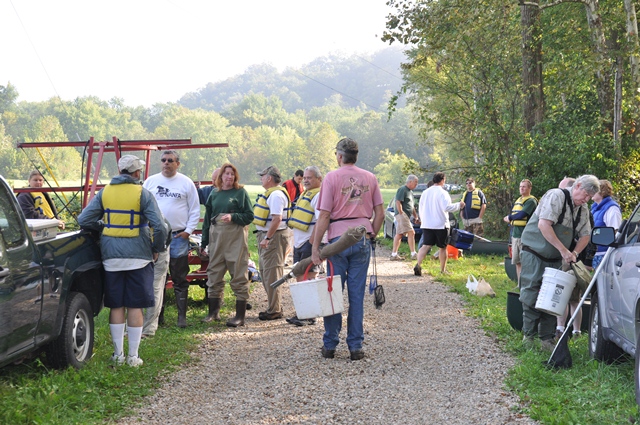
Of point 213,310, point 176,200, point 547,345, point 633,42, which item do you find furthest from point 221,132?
point 547,345

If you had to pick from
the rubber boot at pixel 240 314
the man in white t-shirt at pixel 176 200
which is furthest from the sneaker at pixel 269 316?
the man in white t-shirt at pixel 176 200

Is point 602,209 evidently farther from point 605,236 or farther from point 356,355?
point 356,355

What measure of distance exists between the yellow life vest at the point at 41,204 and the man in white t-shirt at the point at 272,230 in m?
3.07

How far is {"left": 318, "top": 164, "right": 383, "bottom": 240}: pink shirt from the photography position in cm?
692

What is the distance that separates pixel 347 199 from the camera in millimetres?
6957

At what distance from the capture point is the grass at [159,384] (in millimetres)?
5129

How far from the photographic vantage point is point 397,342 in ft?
26.3

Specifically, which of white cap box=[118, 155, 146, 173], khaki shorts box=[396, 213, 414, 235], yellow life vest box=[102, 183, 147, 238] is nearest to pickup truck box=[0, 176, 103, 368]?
yellow life vest box=[102, 183, 147, 238]

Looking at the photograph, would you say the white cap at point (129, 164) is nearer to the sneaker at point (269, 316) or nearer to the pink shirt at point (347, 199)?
the pink shirt at point (347, 199)

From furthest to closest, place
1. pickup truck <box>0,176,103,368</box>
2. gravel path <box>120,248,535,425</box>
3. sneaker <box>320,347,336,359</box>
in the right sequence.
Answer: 1. sneaker <box>320,347,336,359</box>
2. gravel path <box>120,248,535,425</box>
3. pickup truck <box>0,176,103,368</box>

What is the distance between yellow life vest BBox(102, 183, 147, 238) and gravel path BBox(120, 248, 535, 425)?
4.38ft

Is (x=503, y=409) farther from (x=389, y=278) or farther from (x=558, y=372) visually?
(x=389, y=278)

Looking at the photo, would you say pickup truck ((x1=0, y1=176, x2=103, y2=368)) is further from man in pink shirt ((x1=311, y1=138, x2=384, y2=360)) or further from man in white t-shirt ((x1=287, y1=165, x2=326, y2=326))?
man in white t-shirt ((x1=287, y1=165, x2=326, y2=326))

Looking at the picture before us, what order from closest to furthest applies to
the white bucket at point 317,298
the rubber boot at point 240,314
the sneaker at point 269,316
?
the white bucket at point 317,298
the rubber boot at point 240,314
the sneaker at point 269,316
